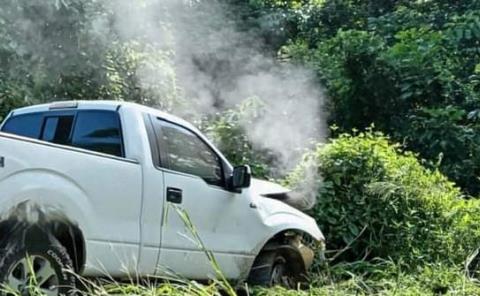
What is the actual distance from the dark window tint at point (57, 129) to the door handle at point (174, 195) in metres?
0.90

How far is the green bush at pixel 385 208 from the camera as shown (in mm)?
8227

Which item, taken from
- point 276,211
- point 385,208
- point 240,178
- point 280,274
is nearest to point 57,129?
point 240,178

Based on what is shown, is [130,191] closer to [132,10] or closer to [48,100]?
[48,100]

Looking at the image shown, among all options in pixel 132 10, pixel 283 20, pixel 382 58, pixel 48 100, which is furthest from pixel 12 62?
pixel 283 20

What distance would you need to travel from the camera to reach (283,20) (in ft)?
51.1

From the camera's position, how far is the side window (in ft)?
19.2

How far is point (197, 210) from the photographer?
5875 millimetres

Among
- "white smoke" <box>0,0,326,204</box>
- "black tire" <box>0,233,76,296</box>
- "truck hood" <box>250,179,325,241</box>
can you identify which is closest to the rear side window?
"black tire" <box>0,233,76,296</box>

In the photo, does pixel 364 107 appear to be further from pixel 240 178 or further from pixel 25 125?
pixel 25 125

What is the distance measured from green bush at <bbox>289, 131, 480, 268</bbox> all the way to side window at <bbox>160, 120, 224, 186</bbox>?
2.36m

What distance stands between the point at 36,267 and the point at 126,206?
0.79 metres

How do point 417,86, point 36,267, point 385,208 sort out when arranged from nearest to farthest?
point 36,267
point 385,208
point 417,86

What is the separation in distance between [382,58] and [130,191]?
25.1 feet

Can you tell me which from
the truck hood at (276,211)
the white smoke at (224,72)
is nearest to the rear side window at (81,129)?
the truck hood at (276,211)
